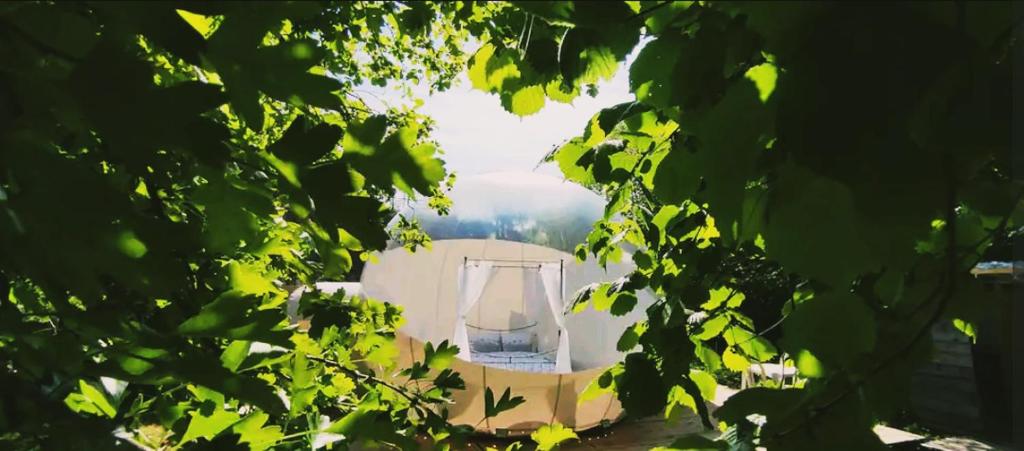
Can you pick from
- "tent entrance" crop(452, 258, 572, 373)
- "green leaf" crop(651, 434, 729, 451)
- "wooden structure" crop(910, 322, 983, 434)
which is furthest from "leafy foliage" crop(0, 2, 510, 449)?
"tent entrance" crop(452, 258, 572, 373)

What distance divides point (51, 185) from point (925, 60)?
1.60 ft

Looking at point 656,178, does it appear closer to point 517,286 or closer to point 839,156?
point 839,156

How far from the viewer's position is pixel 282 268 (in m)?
1.92

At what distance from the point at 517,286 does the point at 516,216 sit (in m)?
2.08

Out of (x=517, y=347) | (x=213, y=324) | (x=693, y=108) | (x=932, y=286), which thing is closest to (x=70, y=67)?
(x=213, y=324)

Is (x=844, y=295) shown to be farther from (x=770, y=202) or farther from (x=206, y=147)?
(x=206, y=147)

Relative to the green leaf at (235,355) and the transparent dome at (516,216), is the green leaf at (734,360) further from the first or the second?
the transparent dome at (516,216)

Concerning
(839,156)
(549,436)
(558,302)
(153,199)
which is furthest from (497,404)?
(558,302)

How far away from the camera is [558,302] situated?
8844 mm

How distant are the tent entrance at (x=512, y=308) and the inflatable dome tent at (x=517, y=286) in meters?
0.02

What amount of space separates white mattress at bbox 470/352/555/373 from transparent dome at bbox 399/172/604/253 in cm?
163

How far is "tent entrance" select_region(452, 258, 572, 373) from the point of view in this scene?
909 cm

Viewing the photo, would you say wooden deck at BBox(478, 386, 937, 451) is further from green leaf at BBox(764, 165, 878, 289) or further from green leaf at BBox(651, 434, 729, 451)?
green leaf at BBox(764, 165, 878, 289)

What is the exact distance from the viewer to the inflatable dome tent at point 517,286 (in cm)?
671
